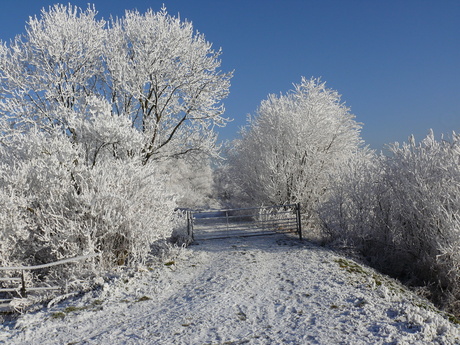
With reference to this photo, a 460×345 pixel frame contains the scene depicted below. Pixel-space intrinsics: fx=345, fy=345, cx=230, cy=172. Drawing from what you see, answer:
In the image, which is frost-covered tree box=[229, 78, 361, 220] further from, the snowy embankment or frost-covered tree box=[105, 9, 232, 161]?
the snowy embankment

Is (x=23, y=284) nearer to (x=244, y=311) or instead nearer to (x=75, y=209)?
(x=75, y=209)

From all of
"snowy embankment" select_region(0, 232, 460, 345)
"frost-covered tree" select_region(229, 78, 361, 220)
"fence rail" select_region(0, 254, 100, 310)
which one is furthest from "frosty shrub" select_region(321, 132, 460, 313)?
"fence rail" select_region(0, 254, 100, 310)

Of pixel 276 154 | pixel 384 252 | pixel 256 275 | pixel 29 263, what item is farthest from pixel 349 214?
pixel 29 263

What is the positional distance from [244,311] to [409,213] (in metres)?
6.26

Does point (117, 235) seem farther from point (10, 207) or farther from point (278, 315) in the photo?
point (278, 315)

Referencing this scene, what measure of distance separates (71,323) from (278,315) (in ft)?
11.3

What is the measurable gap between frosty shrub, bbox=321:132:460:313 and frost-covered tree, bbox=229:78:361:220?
4408 millimetres

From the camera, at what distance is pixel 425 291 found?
7.83 meters

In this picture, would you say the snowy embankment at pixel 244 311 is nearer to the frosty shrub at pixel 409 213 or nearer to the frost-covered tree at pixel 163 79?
the frosty shrub at pixel 409 213

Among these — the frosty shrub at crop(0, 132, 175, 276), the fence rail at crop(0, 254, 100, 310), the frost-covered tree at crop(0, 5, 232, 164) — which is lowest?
the fence rail at crop(0, 254, 100, 310)

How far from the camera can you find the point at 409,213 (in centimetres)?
966

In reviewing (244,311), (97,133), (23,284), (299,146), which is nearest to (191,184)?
(299,146)

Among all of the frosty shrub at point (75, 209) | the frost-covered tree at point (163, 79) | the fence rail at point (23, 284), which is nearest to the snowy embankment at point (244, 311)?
the fence rail at point (23, 284)

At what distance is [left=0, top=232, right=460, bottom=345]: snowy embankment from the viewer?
489 centimetres
